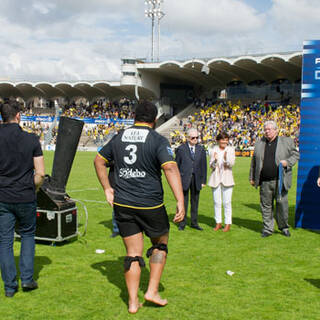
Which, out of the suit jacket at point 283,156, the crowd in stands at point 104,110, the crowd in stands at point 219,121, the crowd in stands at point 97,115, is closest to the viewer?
the suit jacket at point 283,156

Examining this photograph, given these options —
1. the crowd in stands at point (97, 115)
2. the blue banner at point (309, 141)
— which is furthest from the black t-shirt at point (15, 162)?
the crowd in stands at point (97, 115)

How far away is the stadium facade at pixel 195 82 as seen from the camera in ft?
138

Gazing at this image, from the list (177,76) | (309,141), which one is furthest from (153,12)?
(309,141)

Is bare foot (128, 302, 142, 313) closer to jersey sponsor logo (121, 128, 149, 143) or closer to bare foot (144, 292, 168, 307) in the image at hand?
bare foot (144, 292, 168, 307)

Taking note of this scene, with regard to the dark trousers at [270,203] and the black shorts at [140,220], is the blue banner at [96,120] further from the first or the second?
the black shorts at [140,220]

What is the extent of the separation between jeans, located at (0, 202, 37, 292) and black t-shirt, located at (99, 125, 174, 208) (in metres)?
1.04

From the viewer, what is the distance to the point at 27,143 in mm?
4105

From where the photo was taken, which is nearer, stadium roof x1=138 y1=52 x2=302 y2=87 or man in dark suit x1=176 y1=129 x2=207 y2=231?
man in dark suit x1=176 y1=129 x2=207 y2=231

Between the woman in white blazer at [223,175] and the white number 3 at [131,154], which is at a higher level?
the white number 3 at [131,154]

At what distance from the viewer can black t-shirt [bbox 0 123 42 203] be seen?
13.3ft

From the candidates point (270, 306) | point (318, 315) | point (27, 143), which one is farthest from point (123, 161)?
point (318, 315)

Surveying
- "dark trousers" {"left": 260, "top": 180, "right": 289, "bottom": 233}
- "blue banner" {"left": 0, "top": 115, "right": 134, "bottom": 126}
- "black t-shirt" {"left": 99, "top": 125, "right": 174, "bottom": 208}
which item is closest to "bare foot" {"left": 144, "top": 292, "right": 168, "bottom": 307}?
"black t-shirt" {"left": 99, "top": 125, "right": 174, "bottom": 208}

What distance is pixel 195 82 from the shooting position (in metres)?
51.8

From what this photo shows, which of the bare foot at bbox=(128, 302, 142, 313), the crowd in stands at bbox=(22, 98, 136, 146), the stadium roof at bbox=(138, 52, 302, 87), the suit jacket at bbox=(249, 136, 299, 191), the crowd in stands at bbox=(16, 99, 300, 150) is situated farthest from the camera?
the crowd in stands at bbox=(22, 98, 136, 146)
